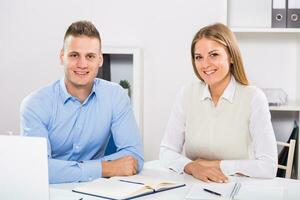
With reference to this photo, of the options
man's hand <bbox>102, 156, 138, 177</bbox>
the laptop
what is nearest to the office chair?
man's hand <bbox>102, 156, 138, 177</bbox>

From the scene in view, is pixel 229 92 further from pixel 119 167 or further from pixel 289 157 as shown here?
pixel 289 157

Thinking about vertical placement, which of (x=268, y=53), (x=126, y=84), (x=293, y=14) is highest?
(x=293, y=14)

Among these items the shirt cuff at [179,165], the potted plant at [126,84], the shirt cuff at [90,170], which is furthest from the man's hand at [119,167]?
the potted plant at [126,84]

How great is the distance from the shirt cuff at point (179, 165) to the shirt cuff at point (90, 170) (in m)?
0.32

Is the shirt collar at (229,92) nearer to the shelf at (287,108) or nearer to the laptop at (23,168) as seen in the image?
the shelf at (287,108)


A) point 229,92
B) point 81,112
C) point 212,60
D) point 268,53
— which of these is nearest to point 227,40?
point 212,60

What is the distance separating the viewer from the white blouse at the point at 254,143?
1941mm

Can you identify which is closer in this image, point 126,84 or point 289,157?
point 289,157

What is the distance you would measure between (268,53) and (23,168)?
2.21 meters

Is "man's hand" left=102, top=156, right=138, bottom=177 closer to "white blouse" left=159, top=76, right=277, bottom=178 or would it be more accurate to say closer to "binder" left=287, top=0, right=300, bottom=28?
"white blouse" left=159, top=76, right=277, bottom=178

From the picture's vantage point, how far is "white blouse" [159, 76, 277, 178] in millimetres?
1941

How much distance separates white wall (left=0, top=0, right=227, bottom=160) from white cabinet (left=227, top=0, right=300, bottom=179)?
185mm

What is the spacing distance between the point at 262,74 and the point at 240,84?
1069 mm

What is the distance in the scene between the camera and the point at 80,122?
85.1 inches
